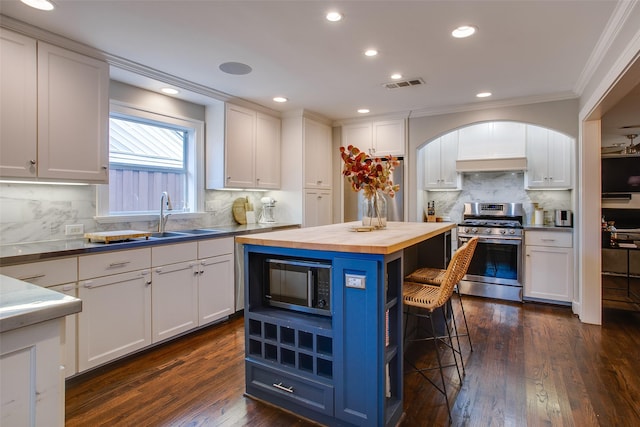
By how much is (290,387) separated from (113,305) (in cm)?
145

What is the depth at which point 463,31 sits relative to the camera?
2.44 m

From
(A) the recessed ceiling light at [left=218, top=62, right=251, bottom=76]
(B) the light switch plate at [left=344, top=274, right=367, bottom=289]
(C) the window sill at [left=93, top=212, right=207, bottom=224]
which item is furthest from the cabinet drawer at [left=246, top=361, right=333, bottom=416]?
(A) the recessed ceiling light at [left=218, top=62, right=251, bottom=76]

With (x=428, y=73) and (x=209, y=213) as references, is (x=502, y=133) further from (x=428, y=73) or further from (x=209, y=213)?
(x=209, y=213)

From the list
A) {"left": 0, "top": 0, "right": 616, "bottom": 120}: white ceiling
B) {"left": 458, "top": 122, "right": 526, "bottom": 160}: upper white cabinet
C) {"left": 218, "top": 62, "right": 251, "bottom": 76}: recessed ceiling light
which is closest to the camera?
{"left": 0, "top": 0, "right": 616, "bottom": 120}: white ceiling

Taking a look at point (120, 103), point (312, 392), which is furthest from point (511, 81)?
point (120, 103)

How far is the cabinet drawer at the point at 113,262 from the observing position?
7.70 ft

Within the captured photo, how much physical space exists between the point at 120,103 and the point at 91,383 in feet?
7.55

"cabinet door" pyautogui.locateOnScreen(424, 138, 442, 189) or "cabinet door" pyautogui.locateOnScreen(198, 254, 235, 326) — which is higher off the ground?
"cabinet door" pyautogui.locateOnScreen(424, 138, 442, 189)

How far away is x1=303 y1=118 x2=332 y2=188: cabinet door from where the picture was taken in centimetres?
465

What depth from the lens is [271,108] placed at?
4.46 metres

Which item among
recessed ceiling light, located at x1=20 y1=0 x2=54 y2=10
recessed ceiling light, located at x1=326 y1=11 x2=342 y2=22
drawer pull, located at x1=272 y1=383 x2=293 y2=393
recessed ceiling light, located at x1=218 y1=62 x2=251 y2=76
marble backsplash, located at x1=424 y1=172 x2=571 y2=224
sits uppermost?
recessed ceiling light, located at x1=218 y1=62 x2=251 y2=76

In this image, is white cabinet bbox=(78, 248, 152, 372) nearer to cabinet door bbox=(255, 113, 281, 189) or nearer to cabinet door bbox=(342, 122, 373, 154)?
cabinet door bbox=(255, 113, 281, 189)

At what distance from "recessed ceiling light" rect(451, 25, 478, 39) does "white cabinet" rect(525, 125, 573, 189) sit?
2475 millimetres

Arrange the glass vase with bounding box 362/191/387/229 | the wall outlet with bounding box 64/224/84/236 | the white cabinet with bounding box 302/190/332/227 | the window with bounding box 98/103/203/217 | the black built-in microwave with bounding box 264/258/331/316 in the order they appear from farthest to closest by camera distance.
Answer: the white cabinet with bounding box 302/190/332/227, the window with bounding box 98/103/203/217, the wall outlet with bounding box 64/224/84/236, the glass vase with bounding box 362/191/387/229, the black built-in microwave with bounding box 264/258/331/316
